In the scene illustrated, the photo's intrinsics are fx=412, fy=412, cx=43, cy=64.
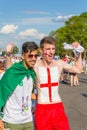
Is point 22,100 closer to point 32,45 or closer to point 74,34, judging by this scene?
point 32,45

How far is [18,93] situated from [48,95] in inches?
22.0

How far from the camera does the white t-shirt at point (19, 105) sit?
173 inches

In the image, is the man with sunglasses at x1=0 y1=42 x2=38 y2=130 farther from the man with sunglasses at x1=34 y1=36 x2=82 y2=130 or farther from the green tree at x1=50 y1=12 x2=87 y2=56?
the green tree at x1=50 y1=12 x2=87 y2=56

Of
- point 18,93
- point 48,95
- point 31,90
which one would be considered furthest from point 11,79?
point 48,95

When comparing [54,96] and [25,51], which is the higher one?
[25,51]

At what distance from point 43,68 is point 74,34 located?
6497cm

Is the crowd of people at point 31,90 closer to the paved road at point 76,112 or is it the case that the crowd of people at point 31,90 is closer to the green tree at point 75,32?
the paved road at point 76,112

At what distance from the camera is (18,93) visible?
441 centimetres

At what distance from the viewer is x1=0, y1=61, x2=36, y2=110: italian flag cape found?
440 centimetres

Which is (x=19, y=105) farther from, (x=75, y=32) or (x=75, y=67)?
(x=75, y=32)

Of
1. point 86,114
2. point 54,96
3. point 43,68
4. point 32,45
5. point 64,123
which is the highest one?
point 32,45

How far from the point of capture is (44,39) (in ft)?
16.0

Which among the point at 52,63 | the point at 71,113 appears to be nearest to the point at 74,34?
the point at 71,113

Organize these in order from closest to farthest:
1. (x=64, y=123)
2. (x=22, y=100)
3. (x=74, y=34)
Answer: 1. (x=22, y=100)
2. (x=64, y=123)
3. (x=74, y=34)
